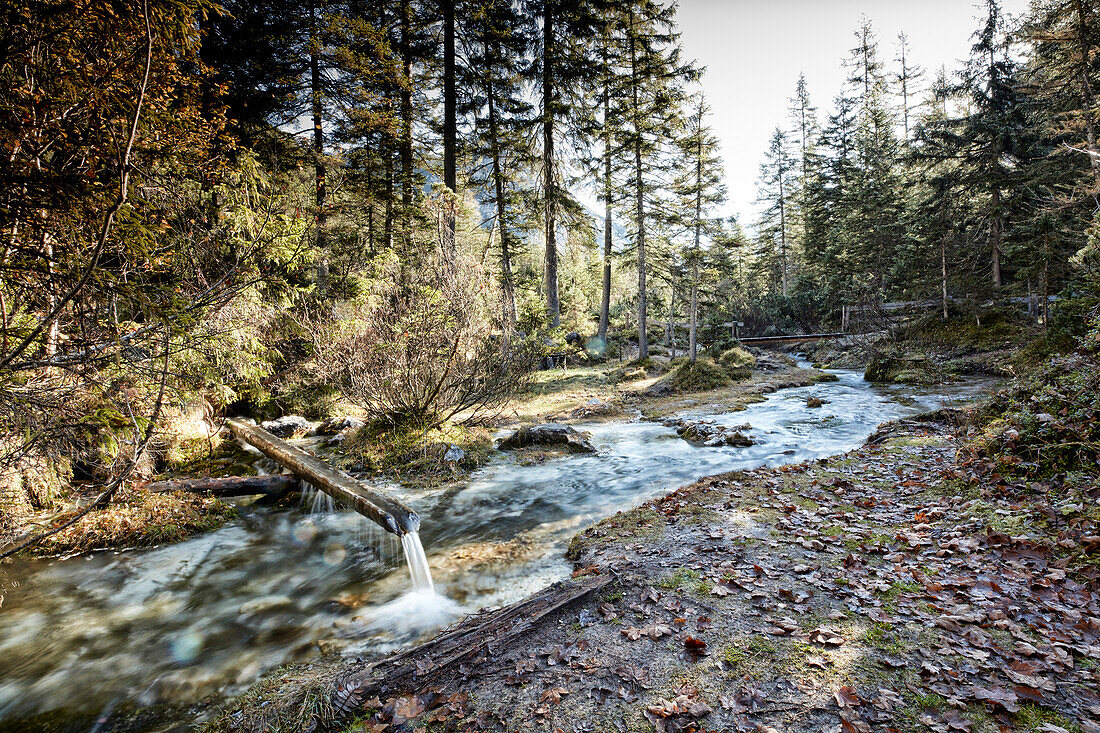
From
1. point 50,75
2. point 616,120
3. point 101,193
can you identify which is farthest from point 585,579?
point 616,120

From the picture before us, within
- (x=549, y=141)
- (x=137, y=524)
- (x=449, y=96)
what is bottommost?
(x=137, y=524)

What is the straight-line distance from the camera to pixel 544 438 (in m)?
9.89

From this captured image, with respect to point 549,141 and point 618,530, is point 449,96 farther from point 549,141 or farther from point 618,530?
point 618,530

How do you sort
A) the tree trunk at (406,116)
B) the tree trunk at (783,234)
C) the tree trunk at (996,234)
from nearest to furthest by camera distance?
the tree trunk at (406,116), the tree trunk at (996,234), the tree trunk at (783,234)

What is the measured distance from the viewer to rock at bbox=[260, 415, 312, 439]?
10082 mm

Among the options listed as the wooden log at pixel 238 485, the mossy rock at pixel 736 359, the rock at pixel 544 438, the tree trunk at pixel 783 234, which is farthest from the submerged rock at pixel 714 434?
the tree trunk at pixel 783 234

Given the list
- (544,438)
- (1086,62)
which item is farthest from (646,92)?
(544,438)

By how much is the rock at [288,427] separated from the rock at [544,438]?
519 centimetres

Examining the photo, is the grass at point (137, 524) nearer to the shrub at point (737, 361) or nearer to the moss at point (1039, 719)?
the moss at point (1039, 719)

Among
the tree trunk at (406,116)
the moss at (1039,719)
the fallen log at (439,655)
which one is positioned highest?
the tree trunk at (406,116)

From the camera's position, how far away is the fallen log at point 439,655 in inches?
104

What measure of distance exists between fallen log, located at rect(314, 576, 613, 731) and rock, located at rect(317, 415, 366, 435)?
304 inches

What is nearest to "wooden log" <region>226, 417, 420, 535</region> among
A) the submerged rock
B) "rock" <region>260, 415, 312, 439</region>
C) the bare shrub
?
"rock" <region>260, 415, 312, 439</region>

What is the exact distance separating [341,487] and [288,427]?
19.6 feet
